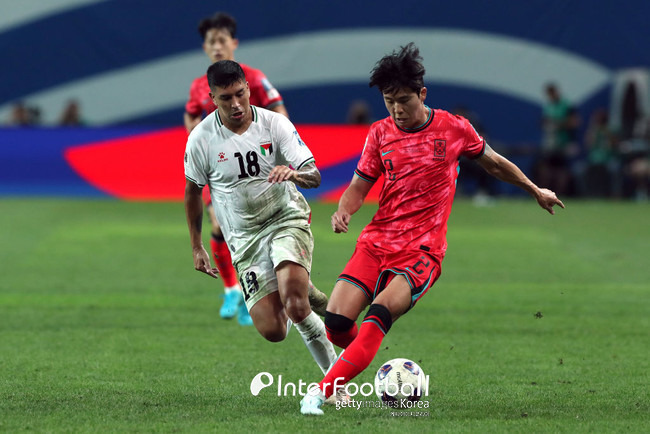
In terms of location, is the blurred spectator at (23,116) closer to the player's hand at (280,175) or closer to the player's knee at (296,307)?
the player's knee at (296,307)

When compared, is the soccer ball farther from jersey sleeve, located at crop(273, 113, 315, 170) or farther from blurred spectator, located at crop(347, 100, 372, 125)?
blurred spectator, located at crop(347, 100, 372, 125)

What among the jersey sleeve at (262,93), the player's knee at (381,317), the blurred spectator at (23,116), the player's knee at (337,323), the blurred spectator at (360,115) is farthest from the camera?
the blurred spectator at (23,116)

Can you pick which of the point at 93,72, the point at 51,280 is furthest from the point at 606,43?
the point at 51,280

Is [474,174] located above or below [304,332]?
above

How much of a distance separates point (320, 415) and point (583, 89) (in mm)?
17176

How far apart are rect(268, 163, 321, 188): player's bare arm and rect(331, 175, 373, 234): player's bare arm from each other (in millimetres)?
201

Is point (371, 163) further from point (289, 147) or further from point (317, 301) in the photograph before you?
point (317, 301)

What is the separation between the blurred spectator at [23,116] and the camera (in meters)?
20.3

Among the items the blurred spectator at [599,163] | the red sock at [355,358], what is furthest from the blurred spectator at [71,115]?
the red sock at [355,358]

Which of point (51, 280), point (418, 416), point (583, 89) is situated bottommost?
point (418, 416)

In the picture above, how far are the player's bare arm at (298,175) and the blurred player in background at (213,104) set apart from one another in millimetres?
2439

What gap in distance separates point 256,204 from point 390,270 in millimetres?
980

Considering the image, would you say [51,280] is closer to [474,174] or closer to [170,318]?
[170,318]

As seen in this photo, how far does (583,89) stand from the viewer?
21.7 meters
